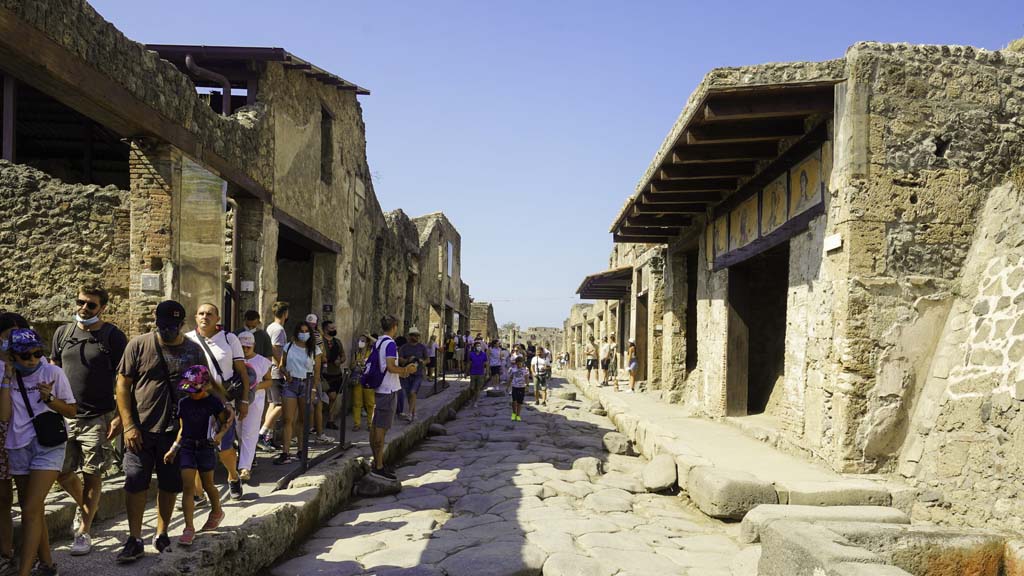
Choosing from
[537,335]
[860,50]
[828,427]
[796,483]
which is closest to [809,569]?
[796,483]

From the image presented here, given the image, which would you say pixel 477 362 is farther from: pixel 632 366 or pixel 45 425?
pixel 45 425

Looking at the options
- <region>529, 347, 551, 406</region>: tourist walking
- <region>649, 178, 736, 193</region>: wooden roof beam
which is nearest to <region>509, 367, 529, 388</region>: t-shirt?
<region>529, 347, 551, 406</region>: tourist walking

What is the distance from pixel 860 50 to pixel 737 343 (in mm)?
4726

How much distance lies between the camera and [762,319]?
1121 centimetres

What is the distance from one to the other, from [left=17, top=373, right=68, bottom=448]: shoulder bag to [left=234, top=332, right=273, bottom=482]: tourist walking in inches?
76.8

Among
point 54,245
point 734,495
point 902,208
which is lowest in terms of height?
point 734,495

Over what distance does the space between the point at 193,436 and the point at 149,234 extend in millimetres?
3007

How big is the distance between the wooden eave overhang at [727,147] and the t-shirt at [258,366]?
15.4 ft

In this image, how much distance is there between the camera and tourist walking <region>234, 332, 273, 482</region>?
5785 mm

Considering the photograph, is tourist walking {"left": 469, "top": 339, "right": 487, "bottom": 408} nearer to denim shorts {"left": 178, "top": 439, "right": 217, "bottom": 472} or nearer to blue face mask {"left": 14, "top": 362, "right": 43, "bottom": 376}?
denim shorts {"left": 178, "top": 439, "right": 217, "bottom": 472}

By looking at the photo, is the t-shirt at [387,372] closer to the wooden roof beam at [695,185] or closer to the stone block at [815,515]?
the stone block at [815,515]

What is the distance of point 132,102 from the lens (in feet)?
19.4

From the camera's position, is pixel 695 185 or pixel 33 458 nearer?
pixel 33 458

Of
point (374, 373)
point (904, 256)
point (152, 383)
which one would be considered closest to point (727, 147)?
point (904, 256)
